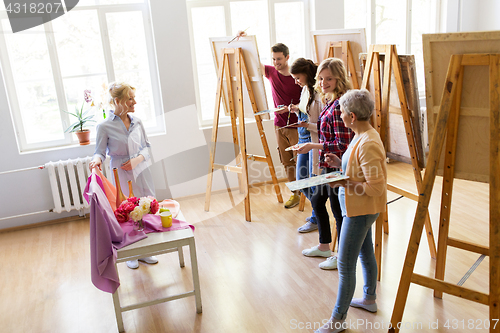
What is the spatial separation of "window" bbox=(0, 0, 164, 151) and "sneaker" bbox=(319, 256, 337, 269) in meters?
2.92

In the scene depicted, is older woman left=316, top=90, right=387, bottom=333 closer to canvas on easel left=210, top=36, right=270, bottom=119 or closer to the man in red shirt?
the man in red shirt

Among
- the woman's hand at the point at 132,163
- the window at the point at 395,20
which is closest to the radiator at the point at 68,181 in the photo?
the woman's hand at the point at 132,163

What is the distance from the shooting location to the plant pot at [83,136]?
4441 mm

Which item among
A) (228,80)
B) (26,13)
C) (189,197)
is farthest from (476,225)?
(26,13)

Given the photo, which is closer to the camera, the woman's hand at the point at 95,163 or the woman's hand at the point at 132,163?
the woman's hand at the point at 95,163

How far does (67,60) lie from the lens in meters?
4.48

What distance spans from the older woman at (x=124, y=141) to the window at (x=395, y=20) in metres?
3.44

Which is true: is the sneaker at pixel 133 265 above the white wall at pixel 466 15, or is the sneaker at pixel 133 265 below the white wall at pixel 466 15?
below

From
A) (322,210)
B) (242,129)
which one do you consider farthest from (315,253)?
(242,129)

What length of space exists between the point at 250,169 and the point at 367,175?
127 inches

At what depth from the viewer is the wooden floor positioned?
2.58m

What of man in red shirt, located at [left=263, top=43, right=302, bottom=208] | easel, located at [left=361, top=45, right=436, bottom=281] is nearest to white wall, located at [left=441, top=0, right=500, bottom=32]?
man in red shirt, located at [left=263, top=43, right=302, bottom=208]

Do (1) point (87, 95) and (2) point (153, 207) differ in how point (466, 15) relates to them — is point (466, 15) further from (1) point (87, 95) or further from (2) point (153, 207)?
(2) point (153, 207)

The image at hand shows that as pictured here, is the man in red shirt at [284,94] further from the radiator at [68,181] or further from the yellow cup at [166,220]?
the radiator at [68,181]
